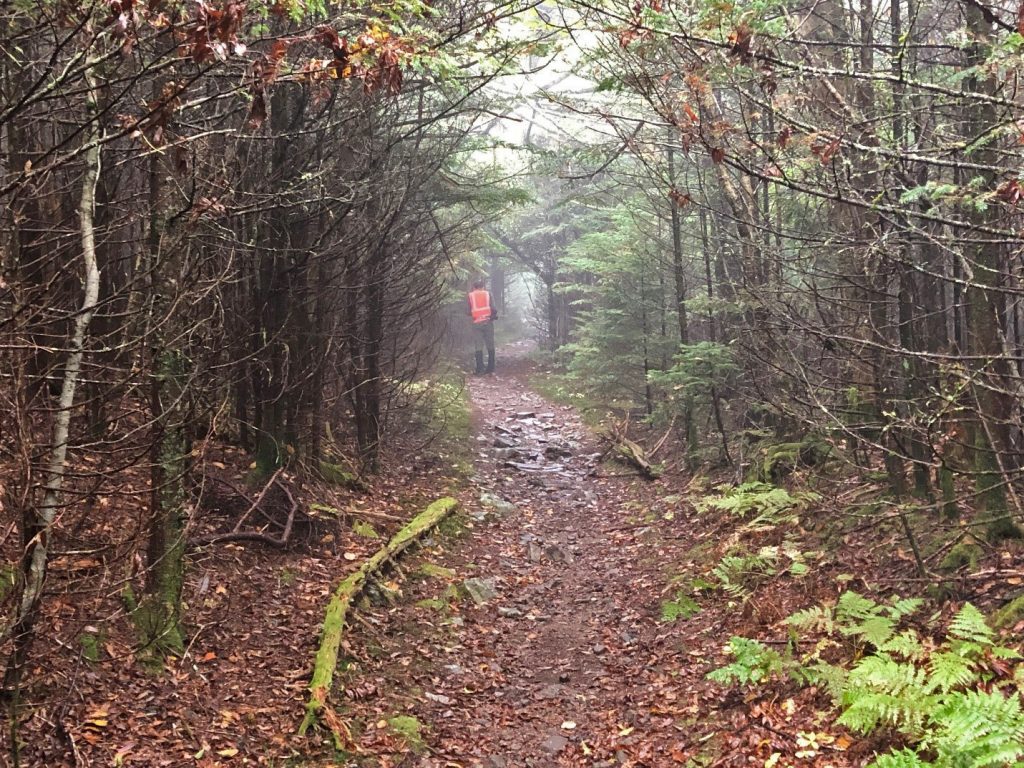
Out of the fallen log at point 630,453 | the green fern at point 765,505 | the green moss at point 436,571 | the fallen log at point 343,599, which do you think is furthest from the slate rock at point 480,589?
the fallen log at point 630,453

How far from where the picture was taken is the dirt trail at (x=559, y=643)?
5734 millimetres

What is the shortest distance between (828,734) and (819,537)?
3619 mm

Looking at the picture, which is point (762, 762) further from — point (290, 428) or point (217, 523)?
point (290, 428)

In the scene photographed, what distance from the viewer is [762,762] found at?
479 centimetres

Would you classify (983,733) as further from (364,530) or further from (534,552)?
(364,530)

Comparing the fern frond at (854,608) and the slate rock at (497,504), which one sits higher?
the fern frond at (854,608)

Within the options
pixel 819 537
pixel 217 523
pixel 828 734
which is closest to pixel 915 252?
pixel 819 537

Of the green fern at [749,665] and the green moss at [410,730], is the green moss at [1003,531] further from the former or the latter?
the green moss at [410,730]

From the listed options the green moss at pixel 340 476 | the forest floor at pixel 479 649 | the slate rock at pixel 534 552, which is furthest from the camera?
the green moss at pixel 340 476

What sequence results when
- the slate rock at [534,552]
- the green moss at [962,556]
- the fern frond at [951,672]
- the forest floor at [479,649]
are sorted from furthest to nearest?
the slate rock at [534,552], the green moss at [962,556], the forest floor at [479,649], the fern frond at [951,672]

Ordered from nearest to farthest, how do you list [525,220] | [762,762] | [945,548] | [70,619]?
[762,762] → [70,619] → [945,548] → [525,220]

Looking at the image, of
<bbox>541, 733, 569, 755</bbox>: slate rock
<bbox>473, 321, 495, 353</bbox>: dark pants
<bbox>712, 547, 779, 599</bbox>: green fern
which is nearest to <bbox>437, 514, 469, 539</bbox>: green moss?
<bbox>712, 547, 779, 599</bbox>: green fern

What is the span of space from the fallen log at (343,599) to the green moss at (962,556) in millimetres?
5280

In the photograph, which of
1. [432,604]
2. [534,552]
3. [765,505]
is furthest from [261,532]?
[765,505]
